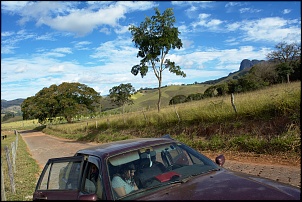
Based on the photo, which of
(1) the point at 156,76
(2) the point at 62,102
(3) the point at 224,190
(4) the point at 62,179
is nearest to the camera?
(3) the point at 224,190

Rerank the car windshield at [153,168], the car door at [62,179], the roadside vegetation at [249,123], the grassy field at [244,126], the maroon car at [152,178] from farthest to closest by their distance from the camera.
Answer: the roadside vegetation at [249,123]
the grassy field at [244,126]
the car door at [62,179]
the car windshield at [153,168]
the maroon car at [152,178]

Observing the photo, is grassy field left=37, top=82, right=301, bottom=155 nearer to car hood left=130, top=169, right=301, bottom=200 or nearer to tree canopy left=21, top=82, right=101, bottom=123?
car hood left=130, top=169, right=301, bottom=200

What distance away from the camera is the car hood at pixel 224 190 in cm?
271

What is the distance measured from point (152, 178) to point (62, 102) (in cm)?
4825

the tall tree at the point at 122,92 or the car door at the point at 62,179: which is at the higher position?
the tall tree at the point at 122,92

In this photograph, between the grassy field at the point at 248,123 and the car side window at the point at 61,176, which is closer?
the car side window at the point at 61,176

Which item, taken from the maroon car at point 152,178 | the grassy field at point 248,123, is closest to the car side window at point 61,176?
the maroon car at point 152,178

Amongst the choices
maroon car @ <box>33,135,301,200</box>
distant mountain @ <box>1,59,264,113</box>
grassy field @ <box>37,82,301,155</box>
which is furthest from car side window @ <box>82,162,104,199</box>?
grassy field @ <box>37,82,301,155</box>

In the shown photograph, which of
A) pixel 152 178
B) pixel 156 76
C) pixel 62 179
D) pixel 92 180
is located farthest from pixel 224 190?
pixel 156 76

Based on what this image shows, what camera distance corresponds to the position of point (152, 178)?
11.7ft

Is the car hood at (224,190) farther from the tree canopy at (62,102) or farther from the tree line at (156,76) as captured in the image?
the tree canopy at (62,102)

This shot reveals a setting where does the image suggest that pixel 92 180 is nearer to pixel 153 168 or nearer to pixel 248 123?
pixel 153 168

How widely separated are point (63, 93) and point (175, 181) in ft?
168

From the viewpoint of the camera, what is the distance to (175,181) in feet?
11.3
